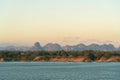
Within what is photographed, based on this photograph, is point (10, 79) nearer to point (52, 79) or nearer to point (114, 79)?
point (52, 79)

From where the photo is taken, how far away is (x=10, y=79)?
127562 millimetres

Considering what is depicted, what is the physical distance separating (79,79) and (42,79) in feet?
32.2

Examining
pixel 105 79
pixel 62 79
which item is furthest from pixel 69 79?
pixel 105 79

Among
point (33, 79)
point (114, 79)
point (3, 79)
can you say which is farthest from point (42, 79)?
point (114, 79)

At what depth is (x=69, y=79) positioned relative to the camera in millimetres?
127250

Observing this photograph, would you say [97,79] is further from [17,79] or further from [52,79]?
[17,79]

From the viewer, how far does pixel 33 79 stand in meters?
127

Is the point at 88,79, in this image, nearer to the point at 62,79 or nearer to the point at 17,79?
the point at 62,79

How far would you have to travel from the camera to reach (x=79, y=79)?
128 m

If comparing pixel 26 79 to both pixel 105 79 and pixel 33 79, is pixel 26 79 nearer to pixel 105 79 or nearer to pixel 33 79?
pixel 33 79

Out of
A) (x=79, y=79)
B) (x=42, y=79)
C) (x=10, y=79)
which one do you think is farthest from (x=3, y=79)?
(x=79, y=79)

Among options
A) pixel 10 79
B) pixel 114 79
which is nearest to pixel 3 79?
pixel 10 79

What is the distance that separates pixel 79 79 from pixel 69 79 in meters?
2.70

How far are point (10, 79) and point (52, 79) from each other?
11165 mm
